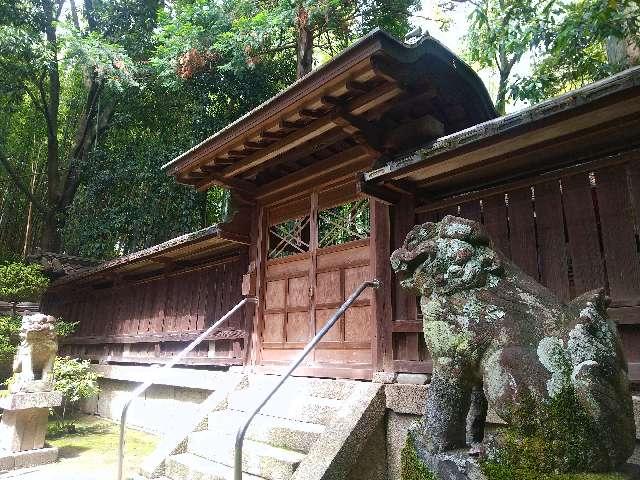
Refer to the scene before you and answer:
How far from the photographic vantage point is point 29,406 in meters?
6.72

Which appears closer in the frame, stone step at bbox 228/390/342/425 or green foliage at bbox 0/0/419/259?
stone step at bbox 228/390/342/425

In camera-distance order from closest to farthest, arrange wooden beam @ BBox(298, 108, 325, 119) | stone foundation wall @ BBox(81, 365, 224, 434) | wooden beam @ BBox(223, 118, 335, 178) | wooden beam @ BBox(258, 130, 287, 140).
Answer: wooden beam @ BBox(298, 108, 325, 119) → wooden beam @ BBox(223, 118, 335, 178) → wooden beam @ BBox(258, 130, 287, 140) → stone foundation wall @ BBox(81, 365, 224, 434)

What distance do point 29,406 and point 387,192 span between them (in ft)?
20.1

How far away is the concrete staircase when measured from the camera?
3.93 metres

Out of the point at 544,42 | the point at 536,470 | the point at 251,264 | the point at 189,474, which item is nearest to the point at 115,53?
the point at 251,264

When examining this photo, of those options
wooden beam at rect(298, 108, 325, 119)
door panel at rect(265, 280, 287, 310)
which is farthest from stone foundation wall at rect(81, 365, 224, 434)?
wooden beam at rect(298, 108, 325, 119)

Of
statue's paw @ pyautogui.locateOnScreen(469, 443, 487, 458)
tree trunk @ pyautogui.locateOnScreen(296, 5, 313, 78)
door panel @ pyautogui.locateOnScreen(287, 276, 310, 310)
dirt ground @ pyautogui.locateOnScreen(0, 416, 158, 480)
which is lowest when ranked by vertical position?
dirt ground @ pyautogui.locateOnScreen(0, 416, 158, 480)

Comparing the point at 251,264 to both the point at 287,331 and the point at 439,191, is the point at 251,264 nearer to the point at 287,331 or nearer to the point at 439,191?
the point at 287,331

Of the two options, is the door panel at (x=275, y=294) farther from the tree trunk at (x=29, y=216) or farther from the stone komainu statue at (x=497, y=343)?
the tree trunk at (x=29, y=216)

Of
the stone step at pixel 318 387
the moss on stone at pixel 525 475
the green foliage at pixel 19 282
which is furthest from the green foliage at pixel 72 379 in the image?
the moss on stone at pixel 525 475

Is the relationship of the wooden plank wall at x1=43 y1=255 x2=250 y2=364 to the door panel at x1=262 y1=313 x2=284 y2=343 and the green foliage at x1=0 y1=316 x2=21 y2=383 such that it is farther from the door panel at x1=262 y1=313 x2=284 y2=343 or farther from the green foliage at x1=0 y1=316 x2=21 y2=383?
the green foliage at x1=0 y1=316 x2=21 y2=383

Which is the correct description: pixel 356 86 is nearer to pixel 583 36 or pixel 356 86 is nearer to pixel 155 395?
pixel 583 36

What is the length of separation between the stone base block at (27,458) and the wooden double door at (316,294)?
365 centimetres

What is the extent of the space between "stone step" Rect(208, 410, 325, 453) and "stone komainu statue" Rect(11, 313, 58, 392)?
3.53 meters
